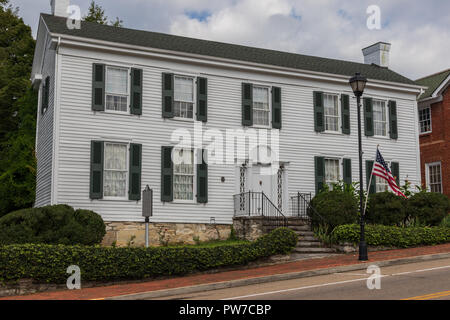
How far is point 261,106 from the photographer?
21.5 metres

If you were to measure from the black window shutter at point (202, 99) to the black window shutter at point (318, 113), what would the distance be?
489 cm

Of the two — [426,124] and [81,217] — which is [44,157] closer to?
[81,217]

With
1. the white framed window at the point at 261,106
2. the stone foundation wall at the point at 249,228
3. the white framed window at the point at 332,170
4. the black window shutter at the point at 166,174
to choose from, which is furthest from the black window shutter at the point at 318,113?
the black window shutter at the point at 166,174

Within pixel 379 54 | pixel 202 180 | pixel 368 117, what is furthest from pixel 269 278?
pixel 379 54

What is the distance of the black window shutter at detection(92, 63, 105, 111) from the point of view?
18453 millimetres

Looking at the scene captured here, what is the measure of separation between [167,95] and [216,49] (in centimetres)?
387

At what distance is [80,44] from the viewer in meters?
18.2

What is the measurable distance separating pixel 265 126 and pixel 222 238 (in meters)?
4.75

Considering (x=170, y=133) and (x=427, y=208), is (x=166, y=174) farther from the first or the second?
(x=427, y=208)

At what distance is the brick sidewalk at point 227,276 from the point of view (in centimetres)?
1263

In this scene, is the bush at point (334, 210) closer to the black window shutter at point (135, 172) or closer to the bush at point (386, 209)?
the bush at point (386, 209)
